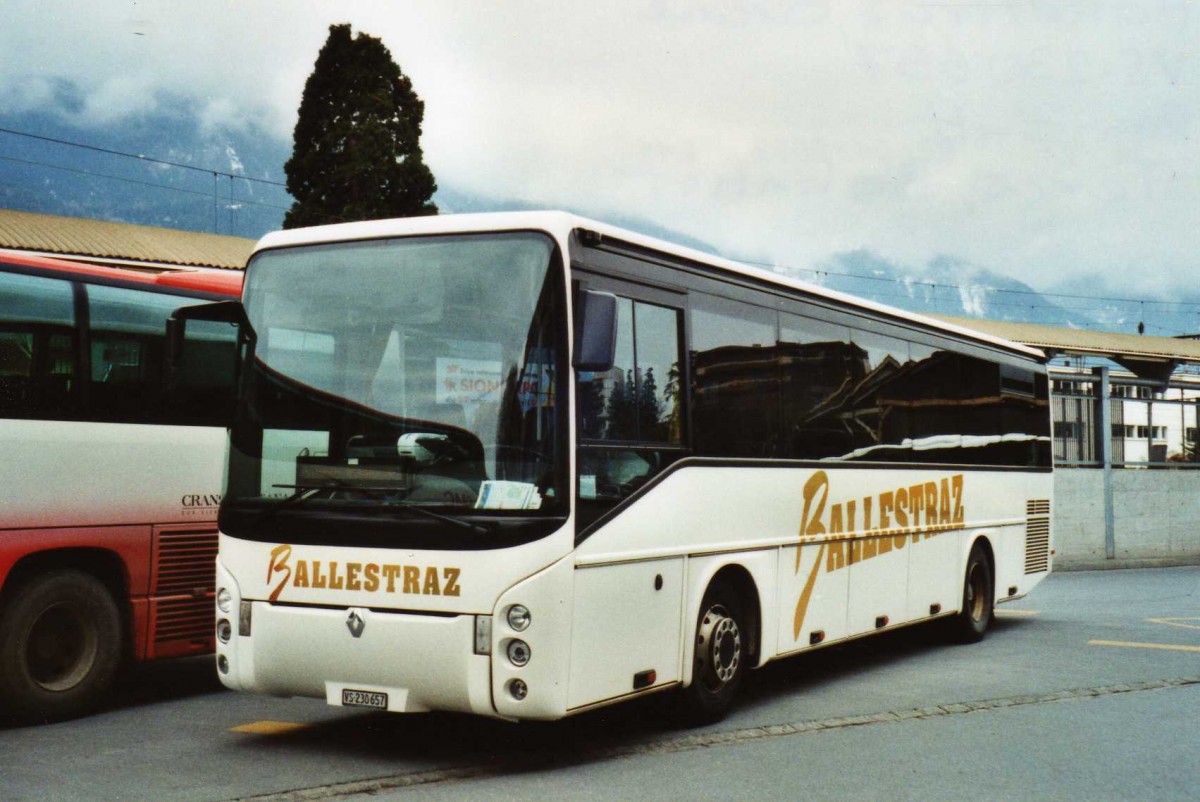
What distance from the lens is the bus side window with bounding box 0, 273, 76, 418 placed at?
28.6 feet

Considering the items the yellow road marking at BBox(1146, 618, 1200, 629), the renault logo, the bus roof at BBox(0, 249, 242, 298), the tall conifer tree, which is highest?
the tall conifer tree

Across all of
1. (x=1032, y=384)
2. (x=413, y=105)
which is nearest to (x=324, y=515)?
(x=1032, y=384)

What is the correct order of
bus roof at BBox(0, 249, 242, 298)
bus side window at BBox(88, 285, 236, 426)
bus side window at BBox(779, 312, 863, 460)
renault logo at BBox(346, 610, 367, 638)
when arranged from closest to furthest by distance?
renault logo at BBox(346, 610, 367, 638)
bus roof at BBox(0, 249, 242, 298)
bus side window at BBox(88, 285, 236, 426)
bus side window at BBox(779, 312, 863, 460)

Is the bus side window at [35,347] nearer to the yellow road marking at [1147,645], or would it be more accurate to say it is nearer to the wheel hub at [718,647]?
the wheel hub at [718,647]

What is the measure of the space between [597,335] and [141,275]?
14.6ft

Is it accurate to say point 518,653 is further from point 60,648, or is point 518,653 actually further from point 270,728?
point 60,648

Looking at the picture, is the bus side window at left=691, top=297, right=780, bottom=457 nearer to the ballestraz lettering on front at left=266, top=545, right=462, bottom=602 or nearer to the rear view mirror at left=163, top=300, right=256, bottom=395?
the ballestraz lettering on front at left=266, top=545, right=462, bottom=602

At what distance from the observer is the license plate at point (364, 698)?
7340mm

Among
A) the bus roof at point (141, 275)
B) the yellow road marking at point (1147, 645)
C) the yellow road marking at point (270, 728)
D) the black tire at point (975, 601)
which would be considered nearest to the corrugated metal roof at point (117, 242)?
the bus roof at point (141, 275)

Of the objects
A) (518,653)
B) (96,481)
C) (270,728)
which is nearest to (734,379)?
(518,653)

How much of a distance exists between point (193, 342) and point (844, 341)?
512 cm

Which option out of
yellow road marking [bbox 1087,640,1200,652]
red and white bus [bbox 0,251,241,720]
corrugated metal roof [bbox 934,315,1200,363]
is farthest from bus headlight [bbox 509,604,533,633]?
corrugated metal roof [bbox 934,315,1200,363]

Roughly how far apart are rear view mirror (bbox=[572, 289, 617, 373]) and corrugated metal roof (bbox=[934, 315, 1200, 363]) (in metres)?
27.8

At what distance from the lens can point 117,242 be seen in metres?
31.1
